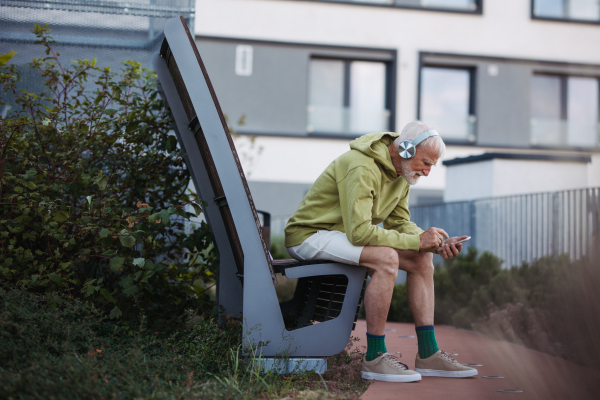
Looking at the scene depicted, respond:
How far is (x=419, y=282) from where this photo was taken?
3221 millimetres

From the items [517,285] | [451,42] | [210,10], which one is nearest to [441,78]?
[451,42]

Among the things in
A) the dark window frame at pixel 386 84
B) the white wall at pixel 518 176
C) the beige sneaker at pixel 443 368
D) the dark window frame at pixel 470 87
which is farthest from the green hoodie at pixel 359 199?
the dark window frame at pixel 470 87

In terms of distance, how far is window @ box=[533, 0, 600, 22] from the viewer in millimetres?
13758

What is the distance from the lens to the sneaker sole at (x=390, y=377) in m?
2.94

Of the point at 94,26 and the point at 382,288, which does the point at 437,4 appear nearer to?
the point at 94,26

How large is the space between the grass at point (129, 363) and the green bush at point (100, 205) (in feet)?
0.78

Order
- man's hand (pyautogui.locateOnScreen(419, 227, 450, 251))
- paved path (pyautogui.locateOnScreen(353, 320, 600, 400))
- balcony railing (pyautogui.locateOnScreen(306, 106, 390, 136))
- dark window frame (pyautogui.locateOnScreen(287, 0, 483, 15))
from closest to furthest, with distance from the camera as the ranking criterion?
paved path (pyautogui.locateOnScreen(353, 320, 600, 400)), man's hand (pyautogui.locateOnScreen(419, 227, 450, 251)), dark window frame (pyautogui.locateOnScreen(287, 0, 483, 15)), balcony railing (pyautogui.locateOnScreen(306, 106, 390, 136))

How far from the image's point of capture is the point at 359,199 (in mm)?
3008

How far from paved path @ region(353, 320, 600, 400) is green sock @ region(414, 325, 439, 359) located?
0.45ft

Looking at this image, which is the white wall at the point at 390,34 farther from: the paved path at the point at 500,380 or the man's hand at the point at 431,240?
the man's hand at the point at 431,240

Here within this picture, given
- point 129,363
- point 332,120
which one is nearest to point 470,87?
point 332,120

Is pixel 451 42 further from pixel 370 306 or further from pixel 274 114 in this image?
pixel 370 306

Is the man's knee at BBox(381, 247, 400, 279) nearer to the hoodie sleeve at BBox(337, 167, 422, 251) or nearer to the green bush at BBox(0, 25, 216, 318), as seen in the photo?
the hoodie sleeve at BBox(337, 167, 422, 251)

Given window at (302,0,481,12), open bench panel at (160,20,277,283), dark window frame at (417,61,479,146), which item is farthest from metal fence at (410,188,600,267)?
window at (302,0,481,12)
